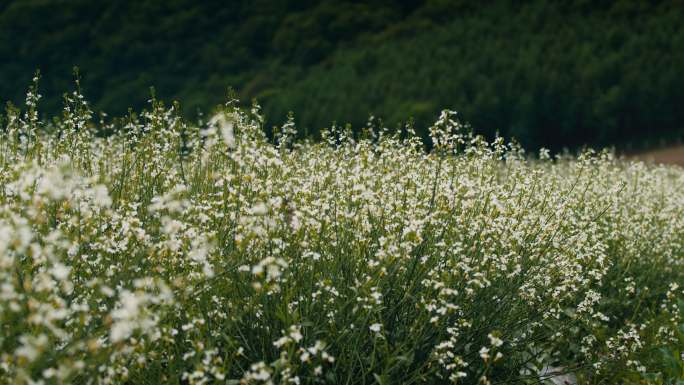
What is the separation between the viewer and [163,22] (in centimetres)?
7388

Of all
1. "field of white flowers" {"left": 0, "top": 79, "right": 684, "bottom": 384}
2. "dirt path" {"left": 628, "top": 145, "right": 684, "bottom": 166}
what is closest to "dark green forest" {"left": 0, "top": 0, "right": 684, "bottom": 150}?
"dirt path" {"left": 628, "top": 145, "right": 684, "bottom": 166}

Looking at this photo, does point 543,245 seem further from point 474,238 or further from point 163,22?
point 163,22

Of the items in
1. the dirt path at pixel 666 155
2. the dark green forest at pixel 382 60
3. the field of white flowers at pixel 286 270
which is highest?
the dark green forest at pixel 382 60

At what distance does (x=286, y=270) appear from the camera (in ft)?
16.4

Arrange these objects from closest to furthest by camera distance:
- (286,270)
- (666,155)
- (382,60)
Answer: (286,270) → (666,155) → (382,60)

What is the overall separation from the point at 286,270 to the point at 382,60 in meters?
57.0

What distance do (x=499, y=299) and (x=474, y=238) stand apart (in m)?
0.52

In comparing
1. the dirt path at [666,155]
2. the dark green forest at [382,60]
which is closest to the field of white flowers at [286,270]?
the dark green forest at [382,60]

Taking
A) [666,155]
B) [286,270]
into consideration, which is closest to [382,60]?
[666,155]

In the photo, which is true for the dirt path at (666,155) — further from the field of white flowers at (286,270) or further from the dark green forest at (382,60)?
the field of white flowers at (286,270)

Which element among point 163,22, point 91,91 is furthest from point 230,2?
point 91,91

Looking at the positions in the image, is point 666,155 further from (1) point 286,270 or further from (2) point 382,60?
(1) point 286,270

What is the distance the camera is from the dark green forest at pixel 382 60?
Result: 4000 centimetres

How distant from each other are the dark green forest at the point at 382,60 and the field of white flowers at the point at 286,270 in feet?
82.3
